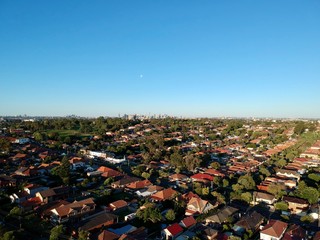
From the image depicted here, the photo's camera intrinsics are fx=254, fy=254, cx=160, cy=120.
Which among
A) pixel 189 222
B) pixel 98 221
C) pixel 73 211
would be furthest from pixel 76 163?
pixel 189 222

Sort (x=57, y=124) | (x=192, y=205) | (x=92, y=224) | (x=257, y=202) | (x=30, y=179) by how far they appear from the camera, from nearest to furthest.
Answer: (x=92, y=224) < (x=192, y=205) < (x=257, y=202) < (x=30, y=179) < (x=57, y=124)

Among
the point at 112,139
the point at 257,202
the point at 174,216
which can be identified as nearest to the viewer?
the point at 174,216

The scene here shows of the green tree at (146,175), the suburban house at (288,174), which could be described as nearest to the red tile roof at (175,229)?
the green tree at (146,175)

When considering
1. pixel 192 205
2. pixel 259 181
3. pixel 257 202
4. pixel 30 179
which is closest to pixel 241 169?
pixel 259 181

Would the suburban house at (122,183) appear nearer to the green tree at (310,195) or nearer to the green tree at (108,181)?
the green tree at (108,181)

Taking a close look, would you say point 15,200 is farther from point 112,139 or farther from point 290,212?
point 112,139

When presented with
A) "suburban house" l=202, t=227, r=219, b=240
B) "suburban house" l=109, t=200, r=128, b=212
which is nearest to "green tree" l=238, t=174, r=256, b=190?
"suburban house" l=202, t=227, r=219, b=240

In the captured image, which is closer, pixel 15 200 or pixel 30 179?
pixel 15 200
